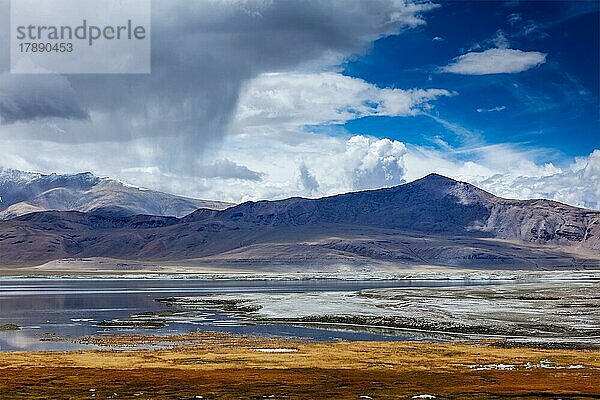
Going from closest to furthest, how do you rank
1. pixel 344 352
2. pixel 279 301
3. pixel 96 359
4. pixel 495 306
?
→ pixel 96 359 → pixel 344 352 → pixel 495 306 → pixel 279 301

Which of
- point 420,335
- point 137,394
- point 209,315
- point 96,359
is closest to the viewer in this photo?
point 137,394

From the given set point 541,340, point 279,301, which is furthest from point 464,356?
point 279,301

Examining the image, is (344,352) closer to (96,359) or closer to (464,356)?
(464,356)

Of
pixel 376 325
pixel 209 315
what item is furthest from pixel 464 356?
pixel 209 315

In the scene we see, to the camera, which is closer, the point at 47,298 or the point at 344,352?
the point at 344,352

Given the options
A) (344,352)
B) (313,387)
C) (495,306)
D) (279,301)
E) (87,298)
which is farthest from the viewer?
(87,298)

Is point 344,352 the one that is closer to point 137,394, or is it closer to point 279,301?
point 137,394
